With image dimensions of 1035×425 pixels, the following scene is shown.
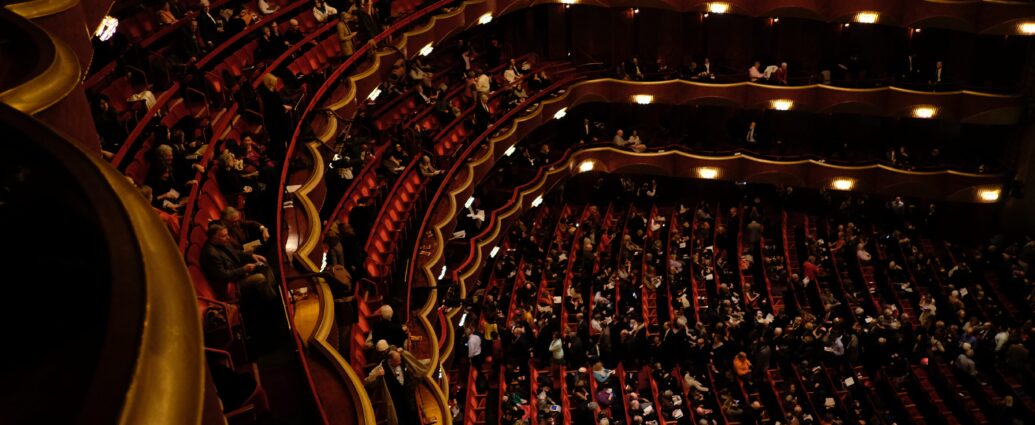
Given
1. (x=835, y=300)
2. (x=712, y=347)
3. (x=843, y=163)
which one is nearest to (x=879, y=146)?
(x=843, y=163)

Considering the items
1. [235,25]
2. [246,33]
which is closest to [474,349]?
[246,33]

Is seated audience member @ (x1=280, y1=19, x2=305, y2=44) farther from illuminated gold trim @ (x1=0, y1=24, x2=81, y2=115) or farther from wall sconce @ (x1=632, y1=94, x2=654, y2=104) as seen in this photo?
wall sconce @ (x1=632, y1=94, x2=654, y2=104)

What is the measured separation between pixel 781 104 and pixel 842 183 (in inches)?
79.6

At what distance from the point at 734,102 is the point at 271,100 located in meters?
11.0

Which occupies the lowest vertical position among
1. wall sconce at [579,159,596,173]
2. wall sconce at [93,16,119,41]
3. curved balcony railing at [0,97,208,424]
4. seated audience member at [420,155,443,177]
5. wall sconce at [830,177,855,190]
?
curved balcony railing at [0,97,208,424]

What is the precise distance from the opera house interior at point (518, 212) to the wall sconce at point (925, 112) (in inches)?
5.6

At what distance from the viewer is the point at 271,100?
8.02 metres

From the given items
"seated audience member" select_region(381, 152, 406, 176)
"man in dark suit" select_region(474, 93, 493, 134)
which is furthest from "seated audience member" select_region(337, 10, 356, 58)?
"man in dark suit" select_region(474, 93, 493, 134)

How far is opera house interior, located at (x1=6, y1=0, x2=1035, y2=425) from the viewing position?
7.75 ft

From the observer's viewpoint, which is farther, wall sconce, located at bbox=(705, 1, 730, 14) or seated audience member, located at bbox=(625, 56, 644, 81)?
seated audience member, located at bbox=(625, 56, 644, 81)

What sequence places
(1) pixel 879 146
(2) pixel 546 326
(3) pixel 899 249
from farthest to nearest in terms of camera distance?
1. (1) pixel 879 146
2. (3) pixel 899 249
3. (2) pixel 546 326

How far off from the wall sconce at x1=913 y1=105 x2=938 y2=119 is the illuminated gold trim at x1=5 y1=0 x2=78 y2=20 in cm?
1470

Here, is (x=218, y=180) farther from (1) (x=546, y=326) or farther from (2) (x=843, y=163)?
(2) (x=843, y=163)

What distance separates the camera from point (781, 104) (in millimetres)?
16328
